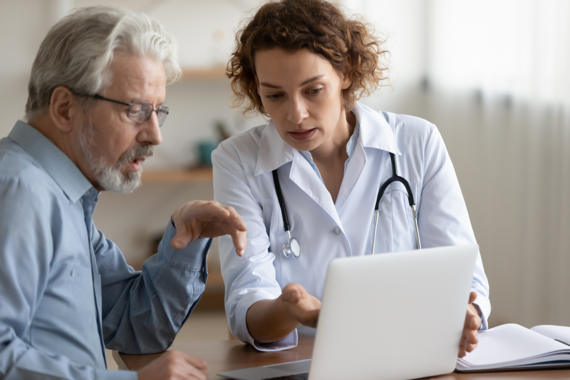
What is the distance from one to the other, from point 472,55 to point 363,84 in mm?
1636

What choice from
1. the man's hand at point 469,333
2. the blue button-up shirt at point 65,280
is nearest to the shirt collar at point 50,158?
the blue button-up shirt at point 65,280

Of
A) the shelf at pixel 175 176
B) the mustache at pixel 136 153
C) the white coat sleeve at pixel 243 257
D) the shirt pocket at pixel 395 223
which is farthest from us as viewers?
the shelf at pixel 175 176

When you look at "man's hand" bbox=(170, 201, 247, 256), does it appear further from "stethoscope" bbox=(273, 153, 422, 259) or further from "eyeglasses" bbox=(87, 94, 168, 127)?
"stethoscope" bbox=(273, 153, 422, 259)

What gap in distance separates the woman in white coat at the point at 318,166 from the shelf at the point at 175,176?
6.77ft

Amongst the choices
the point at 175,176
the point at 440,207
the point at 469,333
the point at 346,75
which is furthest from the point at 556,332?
the point at 175,176

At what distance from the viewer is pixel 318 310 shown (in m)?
1.00

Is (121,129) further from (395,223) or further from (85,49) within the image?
(395,223)

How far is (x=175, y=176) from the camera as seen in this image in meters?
3.79

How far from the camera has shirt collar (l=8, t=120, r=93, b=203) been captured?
1110mm

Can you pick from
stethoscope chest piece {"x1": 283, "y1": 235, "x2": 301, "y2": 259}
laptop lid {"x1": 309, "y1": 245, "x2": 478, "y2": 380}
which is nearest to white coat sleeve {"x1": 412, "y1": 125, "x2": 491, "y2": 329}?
stethoscope chest piece {"x1": 283, "y1": 235, "x2": 301, "y2": 259}

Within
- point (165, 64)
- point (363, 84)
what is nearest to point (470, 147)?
point (363, 84)

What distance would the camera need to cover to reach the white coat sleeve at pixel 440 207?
1.59m

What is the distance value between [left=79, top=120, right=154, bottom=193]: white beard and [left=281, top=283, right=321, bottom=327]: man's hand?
43cm

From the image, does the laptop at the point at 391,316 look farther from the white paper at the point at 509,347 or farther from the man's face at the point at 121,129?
the man's face at the point at 121,129
